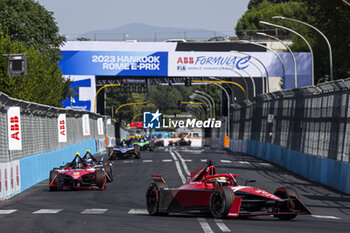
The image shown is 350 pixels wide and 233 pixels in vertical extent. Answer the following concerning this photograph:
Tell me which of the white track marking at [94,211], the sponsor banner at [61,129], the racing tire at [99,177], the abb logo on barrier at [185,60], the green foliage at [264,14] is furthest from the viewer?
the green foliage at [264,14]

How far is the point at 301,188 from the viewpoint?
21.6m

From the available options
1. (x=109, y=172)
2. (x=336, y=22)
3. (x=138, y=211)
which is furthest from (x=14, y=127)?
(x=336, y=22)

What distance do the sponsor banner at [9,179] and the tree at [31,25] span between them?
119ft

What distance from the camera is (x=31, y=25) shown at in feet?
187

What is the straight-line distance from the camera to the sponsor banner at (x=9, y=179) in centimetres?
1841

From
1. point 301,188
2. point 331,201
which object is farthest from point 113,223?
point 301,188

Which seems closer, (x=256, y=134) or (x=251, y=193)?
(x=251, y=193)

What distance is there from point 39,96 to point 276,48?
43714mm

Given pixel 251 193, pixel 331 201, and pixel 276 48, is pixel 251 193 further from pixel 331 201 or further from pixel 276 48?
pixel 276 48

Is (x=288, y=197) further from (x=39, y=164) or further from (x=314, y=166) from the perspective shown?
(x=39, y=164)

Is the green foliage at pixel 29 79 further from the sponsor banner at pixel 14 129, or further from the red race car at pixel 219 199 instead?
the red race car at pixel 219 199

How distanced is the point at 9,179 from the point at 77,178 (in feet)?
7.44

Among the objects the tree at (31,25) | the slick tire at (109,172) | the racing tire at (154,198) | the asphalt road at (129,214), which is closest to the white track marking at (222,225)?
the asphalt road at (129,214)

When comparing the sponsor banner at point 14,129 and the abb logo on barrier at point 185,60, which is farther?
the abb logo on barrier at point 185,60
